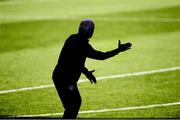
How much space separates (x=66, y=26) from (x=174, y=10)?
20.8ft

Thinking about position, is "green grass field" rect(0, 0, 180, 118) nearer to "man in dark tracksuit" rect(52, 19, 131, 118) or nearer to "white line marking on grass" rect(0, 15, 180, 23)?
"white line marking on grass" rect(0, 15, 180, 23)

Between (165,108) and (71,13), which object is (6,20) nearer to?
(71,13)

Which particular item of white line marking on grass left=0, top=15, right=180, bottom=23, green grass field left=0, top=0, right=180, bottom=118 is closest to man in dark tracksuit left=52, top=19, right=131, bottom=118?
green grass field left=0, top=0, right=180, bottom=118

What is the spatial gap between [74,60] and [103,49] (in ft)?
27.0

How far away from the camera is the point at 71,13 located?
2433cm

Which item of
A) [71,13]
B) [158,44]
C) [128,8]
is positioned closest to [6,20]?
[71,13]

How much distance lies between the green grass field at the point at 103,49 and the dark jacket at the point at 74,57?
1.76 m

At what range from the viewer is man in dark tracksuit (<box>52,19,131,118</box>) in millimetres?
7004

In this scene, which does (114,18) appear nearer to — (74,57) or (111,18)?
(111,18)

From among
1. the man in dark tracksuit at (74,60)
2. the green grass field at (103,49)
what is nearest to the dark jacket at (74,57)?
the man in dark tracksuit at (74,60)

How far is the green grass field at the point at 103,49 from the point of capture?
9.51 m

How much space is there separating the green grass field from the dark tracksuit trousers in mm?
1623

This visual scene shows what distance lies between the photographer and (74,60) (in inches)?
278

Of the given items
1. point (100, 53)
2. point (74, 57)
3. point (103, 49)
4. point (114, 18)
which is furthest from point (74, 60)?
point (114, 18)
